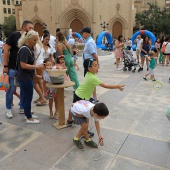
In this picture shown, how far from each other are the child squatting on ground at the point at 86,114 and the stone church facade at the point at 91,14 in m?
31.4

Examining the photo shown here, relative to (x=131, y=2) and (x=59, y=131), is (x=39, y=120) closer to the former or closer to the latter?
(x=59, y=131)

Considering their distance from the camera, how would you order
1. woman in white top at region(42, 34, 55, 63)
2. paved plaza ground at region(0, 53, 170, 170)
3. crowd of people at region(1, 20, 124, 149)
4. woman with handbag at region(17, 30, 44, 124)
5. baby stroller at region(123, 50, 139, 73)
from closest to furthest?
paved plaza ground at region(0, 53, 170, 170) < crowd of people at region(1, 20, 124, 149) < woman with handbag at region(17, 30, 44, 124) < woman in white top at region(42, 34, 55, 63) < baby stroller at region(123, 50, 139, 73)

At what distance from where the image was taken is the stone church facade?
3294cm

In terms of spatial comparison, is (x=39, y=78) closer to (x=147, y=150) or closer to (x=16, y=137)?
(x=16, y=137)

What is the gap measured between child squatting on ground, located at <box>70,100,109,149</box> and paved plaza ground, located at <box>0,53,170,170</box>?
105mm

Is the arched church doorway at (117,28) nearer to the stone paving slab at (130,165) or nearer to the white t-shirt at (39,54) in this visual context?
the white t-shirt at (39,54)

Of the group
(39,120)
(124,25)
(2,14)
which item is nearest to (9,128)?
(39,120)

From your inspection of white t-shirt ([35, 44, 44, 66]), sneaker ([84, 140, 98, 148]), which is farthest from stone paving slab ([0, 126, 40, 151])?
white t-shirt ([35, 44, 44, 66])

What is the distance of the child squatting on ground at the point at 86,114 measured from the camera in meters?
2.63

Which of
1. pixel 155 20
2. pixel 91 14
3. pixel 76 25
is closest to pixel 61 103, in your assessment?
pixel 91 14

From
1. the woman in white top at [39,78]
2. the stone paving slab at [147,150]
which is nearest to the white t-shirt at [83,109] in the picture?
the stone paving slab at [147,150]

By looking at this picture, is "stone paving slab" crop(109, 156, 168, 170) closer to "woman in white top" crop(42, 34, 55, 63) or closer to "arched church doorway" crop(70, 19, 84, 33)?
"woman in white top" crop(42, 34, 55, 63)

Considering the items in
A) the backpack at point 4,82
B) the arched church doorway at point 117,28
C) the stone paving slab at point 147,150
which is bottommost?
the stone paving slab at point 147,150

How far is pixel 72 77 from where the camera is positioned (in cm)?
527
